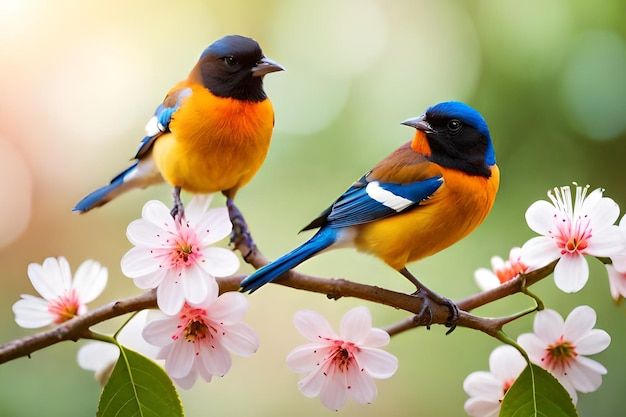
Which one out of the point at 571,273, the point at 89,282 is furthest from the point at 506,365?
the point at 89,282

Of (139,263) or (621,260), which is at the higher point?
(621,260)

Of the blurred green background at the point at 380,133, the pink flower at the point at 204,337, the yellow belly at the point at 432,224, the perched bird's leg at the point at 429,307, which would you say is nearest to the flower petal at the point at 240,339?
the pink flower at the point at 204,337

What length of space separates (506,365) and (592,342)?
135 millimetres

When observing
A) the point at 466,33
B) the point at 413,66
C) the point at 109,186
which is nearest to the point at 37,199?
the point at 413,66

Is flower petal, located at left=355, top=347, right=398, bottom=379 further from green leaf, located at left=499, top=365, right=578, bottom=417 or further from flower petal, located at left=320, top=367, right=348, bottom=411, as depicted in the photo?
green leaf, located at left=499, top=365, right=578, bottom=417

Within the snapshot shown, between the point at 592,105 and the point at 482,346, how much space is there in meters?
0.70

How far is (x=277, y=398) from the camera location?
2551 millimetres

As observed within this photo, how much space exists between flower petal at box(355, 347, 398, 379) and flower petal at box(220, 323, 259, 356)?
124 mm

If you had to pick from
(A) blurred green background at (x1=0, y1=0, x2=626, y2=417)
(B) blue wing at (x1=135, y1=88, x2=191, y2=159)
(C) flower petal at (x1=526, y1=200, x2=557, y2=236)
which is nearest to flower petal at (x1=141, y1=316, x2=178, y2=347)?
(B) blue wing at (x1=135, y1=88, x2=191, y2=159)

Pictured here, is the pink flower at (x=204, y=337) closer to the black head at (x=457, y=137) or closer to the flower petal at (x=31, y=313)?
the flower petal at (x=31, y=313)

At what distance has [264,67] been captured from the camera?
102 cm

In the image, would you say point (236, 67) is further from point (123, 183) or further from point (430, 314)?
point (430, 314)

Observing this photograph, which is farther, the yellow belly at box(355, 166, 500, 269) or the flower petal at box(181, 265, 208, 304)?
the yellow belly at box(355, 166, 500, 269)

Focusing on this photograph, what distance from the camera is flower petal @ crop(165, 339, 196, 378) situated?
926mm
